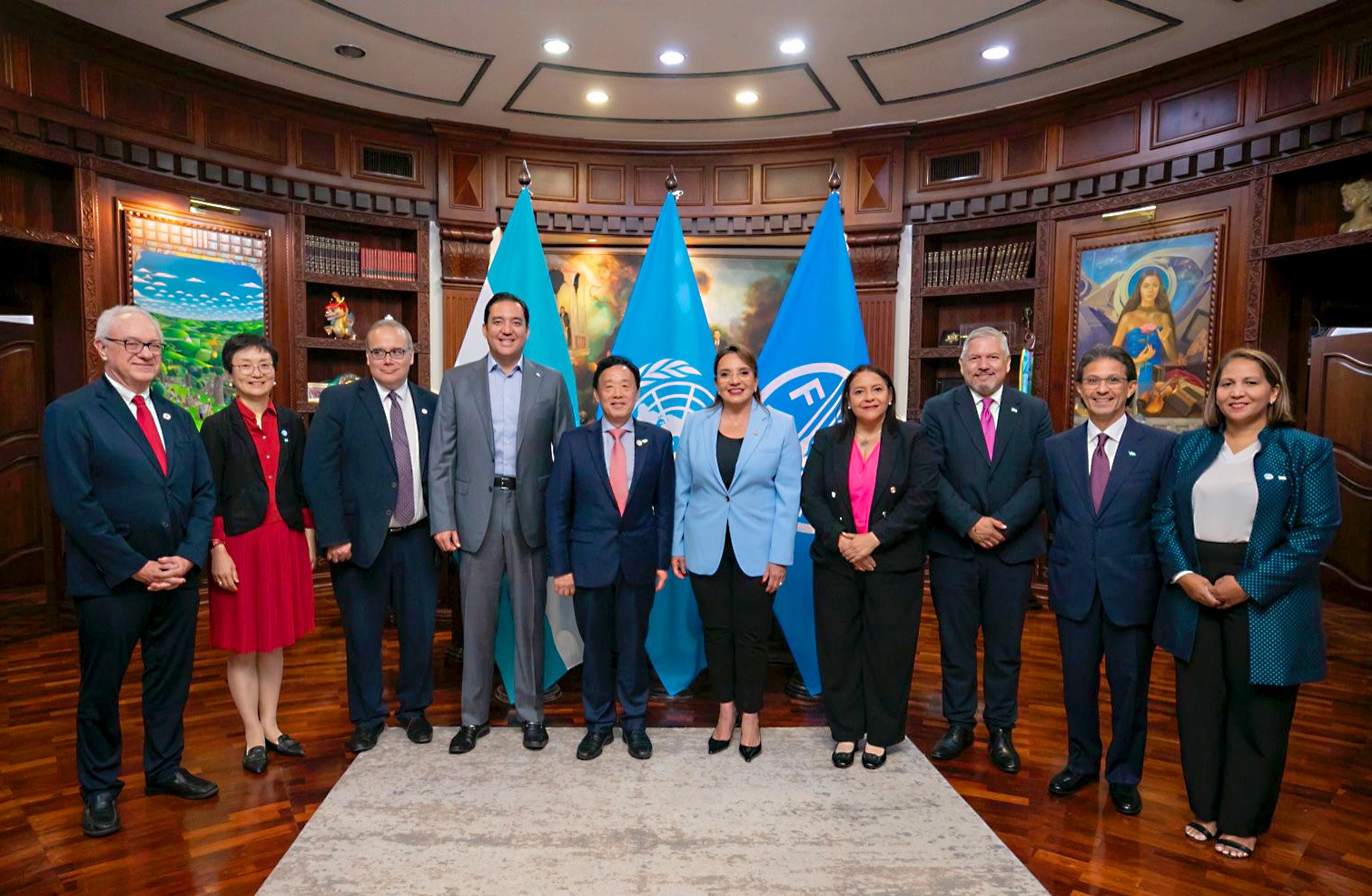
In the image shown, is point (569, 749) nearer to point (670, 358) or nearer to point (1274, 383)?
point (670, 358)

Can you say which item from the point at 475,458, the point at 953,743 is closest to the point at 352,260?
the point at 475,458

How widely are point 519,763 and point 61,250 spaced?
4.42 m

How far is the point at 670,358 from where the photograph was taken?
385 cm

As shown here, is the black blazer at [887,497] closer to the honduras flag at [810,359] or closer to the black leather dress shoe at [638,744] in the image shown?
the honduras flag at [810,359]

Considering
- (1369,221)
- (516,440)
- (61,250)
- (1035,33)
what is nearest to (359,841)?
(516,440)

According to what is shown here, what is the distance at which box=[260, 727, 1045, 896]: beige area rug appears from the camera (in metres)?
2.19

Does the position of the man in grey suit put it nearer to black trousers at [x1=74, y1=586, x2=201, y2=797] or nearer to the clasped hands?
black trousers at [x1=74, y1=586, x2=201, y2=797]

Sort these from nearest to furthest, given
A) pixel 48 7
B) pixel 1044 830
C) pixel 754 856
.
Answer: pixel 754 856
pixel 1044 830
pixel 48 7

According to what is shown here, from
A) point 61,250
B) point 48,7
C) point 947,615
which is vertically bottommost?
point 947,615

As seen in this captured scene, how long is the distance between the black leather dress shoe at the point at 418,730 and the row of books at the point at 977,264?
5.18m

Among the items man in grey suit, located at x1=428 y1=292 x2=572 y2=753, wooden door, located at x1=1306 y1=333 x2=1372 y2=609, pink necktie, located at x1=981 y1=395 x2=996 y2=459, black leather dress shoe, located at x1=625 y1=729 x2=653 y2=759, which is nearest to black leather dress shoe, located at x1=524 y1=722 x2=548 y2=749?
man in grey suit, located at x1=428 y1=292 x2=572 y2=753

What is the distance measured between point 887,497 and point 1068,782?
120cm

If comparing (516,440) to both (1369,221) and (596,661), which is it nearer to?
(596,661)

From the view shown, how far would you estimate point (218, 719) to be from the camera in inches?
134
